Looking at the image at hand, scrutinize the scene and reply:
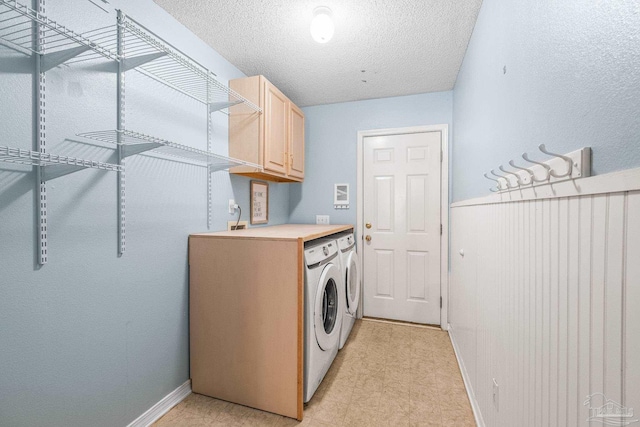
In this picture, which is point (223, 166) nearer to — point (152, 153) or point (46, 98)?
point (152, 153)

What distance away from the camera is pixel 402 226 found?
2910mm

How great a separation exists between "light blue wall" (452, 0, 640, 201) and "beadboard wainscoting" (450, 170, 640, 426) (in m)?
0.12

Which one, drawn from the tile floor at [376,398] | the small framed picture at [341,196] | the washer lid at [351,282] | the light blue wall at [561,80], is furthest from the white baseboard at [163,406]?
the light blue wall at [561,80]

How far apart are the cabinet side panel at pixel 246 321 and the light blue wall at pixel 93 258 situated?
130 mm

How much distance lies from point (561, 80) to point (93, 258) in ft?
6.13

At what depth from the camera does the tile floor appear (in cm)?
158

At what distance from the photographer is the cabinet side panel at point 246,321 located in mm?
1579

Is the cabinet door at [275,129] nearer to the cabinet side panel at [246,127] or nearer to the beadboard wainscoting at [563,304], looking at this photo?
the cabinet side panel at [246,127]

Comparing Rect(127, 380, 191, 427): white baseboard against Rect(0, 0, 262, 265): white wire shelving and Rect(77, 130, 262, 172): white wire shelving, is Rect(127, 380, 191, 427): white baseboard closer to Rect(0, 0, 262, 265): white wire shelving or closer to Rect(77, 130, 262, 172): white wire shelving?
Rect(0, 0, 262, 265): white wire shelving

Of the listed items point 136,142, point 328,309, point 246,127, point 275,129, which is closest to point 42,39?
point 136,142

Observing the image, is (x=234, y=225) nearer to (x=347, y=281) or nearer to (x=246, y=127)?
(x=246, y=127)

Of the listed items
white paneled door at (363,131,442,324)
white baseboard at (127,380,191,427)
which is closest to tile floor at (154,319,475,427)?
white baseboard at (127,380,191,427)

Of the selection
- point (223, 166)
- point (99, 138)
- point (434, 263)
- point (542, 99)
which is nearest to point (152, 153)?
point (99, 138)

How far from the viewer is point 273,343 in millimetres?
1611
